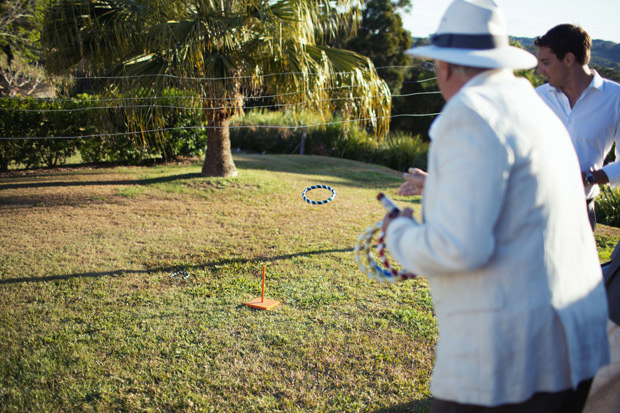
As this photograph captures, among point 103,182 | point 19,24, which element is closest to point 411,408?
point 103,182

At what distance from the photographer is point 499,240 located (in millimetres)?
1390

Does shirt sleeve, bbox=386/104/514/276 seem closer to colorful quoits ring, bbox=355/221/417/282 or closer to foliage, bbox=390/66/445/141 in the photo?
colorful quoits ring, bbox=355/221/417/282

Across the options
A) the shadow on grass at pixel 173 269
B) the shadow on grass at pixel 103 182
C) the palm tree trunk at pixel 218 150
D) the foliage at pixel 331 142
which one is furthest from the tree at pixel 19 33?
the shadow on grass at pixel 173 269

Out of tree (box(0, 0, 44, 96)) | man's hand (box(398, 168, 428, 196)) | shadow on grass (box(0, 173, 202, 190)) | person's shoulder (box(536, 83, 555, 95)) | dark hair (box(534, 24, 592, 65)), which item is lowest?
shadow on grass (box(0, 173, 202, 190))

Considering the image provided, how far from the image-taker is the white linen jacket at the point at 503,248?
132 centimetres

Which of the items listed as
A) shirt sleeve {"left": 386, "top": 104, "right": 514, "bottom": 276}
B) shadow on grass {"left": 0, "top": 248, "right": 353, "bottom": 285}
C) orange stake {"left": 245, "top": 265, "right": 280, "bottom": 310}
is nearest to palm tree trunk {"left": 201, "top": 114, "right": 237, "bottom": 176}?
shadow on grass {"left": 0, "top": 248, "right": 353, "bottom": 285}

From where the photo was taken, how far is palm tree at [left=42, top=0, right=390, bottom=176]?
7.57 meters

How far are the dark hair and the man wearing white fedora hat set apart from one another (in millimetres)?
1713

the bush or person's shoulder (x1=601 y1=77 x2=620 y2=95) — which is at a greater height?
person's shoulder (x1=601 y1=77 x2=620 y2=95)

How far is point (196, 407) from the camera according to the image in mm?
3109

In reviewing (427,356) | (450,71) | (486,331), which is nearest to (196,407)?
(427,356)

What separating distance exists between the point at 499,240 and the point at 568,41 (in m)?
2.17

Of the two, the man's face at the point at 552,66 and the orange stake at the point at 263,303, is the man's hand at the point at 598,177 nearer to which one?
the man's face at the point at 552,66

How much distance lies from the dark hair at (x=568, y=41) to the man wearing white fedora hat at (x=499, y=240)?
1.71 meters
